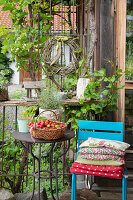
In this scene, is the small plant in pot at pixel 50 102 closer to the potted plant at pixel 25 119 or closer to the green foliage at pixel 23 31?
the potted plant at pixel 25 119

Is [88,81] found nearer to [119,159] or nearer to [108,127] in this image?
[108,127]

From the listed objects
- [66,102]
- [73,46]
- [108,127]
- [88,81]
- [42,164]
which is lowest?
[42,164]

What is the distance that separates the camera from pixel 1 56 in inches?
444

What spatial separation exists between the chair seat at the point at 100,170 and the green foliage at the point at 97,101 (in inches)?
29.3

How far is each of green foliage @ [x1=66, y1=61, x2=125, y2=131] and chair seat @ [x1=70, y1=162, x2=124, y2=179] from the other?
29.3 inches

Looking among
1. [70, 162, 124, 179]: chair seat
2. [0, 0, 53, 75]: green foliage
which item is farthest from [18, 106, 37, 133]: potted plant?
[0, 0, 53, 75]: green foliage

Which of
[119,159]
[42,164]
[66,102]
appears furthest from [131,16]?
[42,164]

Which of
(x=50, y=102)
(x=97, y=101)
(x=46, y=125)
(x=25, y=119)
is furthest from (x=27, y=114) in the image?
(x=97, y=101)

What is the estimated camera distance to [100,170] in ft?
6.70

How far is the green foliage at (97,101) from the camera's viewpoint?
273 cm

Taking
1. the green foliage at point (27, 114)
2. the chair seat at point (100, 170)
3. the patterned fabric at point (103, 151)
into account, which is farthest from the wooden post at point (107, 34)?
the chair seat at point (100, 170)

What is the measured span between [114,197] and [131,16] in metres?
2.11

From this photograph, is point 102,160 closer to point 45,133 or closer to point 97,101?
point 45,133

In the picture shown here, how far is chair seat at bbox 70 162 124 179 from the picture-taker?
2014 millimetres
